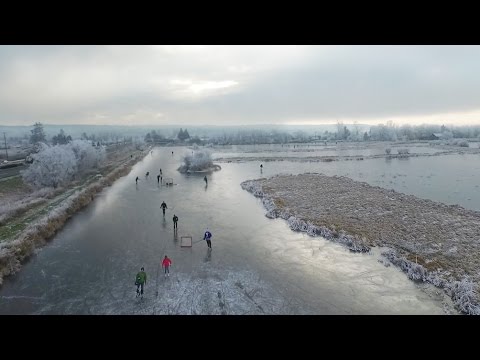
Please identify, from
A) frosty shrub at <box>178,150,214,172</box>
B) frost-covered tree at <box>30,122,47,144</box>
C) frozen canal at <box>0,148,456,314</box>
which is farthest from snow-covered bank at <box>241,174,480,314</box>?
frost-covered tree at <box>30,122,47,144</box>

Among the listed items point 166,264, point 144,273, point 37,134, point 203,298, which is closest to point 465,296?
point 203,298

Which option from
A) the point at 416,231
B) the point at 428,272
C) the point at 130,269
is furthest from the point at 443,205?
the point at 130,269

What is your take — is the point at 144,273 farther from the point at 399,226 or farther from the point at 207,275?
the point at 399,226

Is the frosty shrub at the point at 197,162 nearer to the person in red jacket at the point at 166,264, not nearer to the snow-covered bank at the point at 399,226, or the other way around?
the snow-covered bank at the point at 399,226

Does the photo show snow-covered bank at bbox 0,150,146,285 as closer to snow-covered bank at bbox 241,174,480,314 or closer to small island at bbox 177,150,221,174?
snow-covered bank at bbox 241,174,480,314

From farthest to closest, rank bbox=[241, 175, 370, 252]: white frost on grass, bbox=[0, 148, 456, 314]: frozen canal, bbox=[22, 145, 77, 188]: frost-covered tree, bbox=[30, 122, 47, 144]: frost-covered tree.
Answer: bbox=[30, 122, 47, 144]: frost-covered tree, bbox=[22, 145, 77, 188]: frost-covered tree, bbox=[241, 175, 370, 252]: white frost on grass, bbox=[0, 148, 456, 314]: frozen canal
